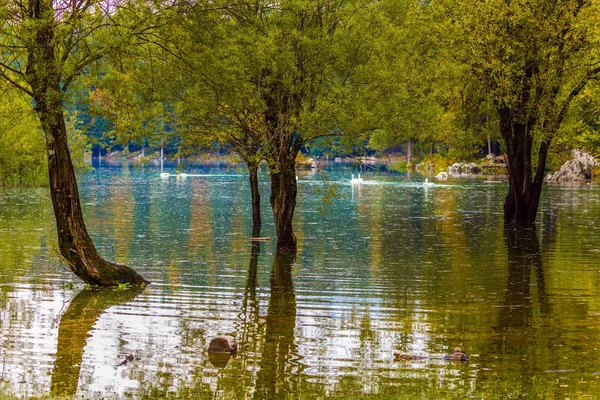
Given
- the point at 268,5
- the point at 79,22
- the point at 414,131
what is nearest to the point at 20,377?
the point at 79,22

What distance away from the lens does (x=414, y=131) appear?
33.4m

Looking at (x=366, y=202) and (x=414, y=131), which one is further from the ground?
(x=414, y=131)

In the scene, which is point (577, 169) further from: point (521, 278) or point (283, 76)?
point (283, 76)

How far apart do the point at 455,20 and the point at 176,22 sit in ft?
71.2

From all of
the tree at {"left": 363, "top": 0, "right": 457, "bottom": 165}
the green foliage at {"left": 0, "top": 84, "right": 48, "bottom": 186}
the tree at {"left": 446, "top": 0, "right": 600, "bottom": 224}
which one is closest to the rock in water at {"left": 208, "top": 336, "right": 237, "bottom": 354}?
the tree at {"left": 363, "top": 0, "right": 457, "bottom": 165}

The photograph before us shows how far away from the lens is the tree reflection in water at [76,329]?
566 inches

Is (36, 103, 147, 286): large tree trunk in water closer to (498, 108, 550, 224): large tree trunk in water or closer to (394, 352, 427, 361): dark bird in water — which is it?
(394, 352, 427, 361): dark bird in water

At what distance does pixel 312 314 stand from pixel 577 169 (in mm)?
82543

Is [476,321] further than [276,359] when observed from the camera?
Yes

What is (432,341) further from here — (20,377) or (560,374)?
(20,377)

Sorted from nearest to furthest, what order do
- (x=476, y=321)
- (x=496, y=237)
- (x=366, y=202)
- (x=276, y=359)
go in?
(x=276, y=359) < (x=476, y=321) < (x=496, y=237) < (x=366, y=202)

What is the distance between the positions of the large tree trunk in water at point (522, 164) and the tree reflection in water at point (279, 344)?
67.3 ft

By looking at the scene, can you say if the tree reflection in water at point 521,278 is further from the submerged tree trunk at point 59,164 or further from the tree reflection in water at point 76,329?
the submerged tree trunk at point 59,164

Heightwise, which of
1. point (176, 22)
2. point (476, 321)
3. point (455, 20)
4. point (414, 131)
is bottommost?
point (476, 321)
